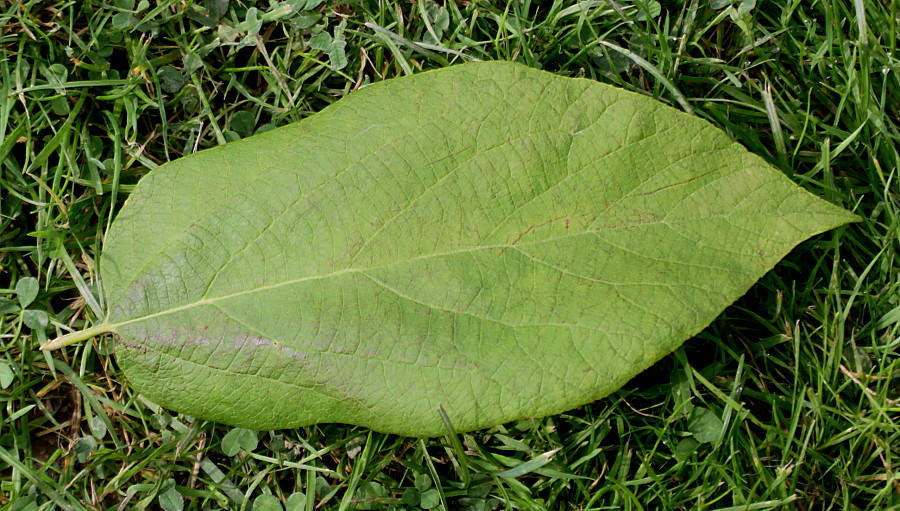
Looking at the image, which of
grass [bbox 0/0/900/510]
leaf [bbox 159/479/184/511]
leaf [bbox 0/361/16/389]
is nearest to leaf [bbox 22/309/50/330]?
grass [bbox 0/0/900/510]

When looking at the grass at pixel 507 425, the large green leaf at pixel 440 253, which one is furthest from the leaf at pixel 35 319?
the large green leaf at pixel 440 253

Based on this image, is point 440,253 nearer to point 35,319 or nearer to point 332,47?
point 332,47

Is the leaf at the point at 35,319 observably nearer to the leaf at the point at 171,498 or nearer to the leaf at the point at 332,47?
the leaf at the point at 171,498

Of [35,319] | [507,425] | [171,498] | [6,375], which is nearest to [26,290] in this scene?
[35,319]

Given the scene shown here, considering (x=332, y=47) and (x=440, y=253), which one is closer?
(x=440, y=253)

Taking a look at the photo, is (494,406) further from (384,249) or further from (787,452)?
(787,452)

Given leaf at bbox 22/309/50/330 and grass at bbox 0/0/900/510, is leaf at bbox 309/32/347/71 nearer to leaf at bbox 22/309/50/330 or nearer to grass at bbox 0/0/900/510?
grass at bbox 0/0/900/510
